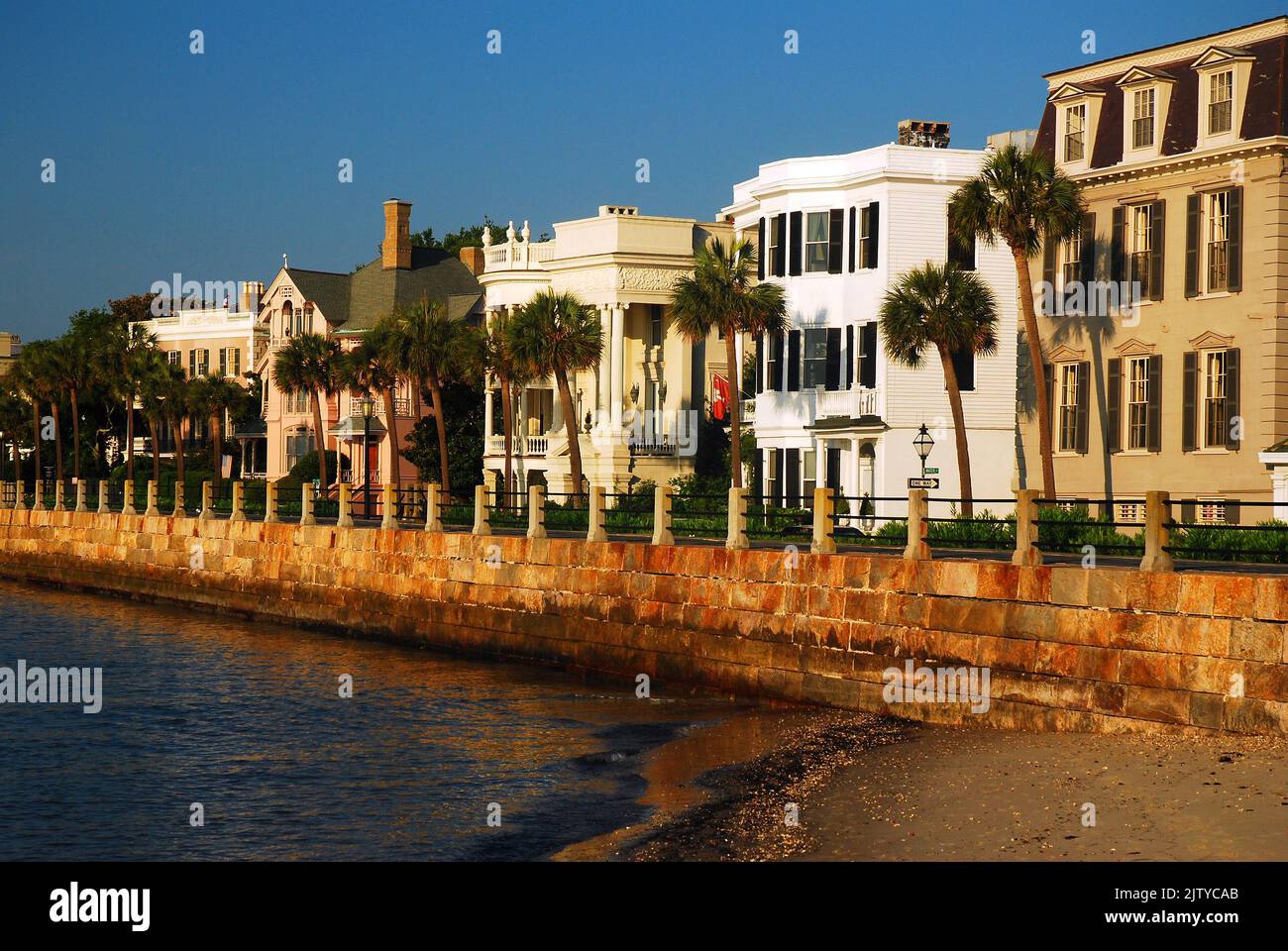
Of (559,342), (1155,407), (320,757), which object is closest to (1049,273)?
(1155,407)

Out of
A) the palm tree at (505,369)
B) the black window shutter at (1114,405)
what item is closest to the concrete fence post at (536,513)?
the black window shutter at (1114,405)

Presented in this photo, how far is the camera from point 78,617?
47125 millimetres

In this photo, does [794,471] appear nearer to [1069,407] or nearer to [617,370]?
[1069,407]

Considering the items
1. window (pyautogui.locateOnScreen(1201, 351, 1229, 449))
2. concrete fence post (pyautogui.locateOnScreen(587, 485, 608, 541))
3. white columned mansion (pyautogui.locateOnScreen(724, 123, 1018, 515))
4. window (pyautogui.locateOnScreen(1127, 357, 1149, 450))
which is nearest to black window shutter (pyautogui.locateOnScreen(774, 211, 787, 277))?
white columned mansion (pyautogui.locateOnScreen(724, 123, 1018, 515))

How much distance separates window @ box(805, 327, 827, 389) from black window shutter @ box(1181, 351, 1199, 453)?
11.6m

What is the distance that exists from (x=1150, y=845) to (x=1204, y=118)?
26.5 metres

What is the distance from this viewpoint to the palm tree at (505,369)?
5556cm

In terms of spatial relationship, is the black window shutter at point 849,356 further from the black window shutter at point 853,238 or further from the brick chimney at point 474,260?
the brick chimney at point 474,260

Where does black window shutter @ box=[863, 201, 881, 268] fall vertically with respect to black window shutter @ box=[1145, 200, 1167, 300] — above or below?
above

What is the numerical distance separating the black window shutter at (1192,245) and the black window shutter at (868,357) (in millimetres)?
9793

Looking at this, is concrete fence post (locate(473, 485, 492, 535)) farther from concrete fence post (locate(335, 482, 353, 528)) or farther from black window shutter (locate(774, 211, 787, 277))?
black window shutter (locate(774, 211, 787, 277))

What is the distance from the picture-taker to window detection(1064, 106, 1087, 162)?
135ft
